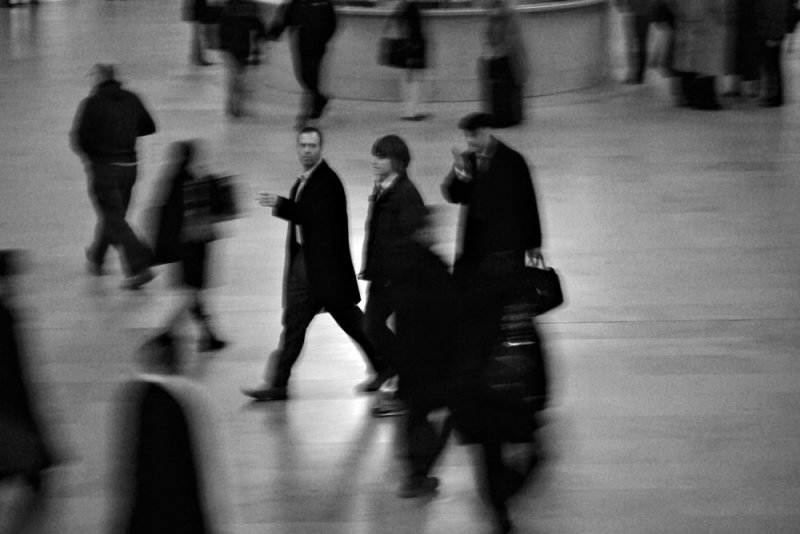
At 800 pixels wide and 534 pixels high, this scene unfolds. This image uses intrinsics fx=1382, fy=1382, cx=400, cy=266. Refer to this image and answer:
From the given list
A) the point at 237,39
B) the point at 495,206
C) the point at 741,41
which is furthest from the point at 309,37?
the point at 495,206

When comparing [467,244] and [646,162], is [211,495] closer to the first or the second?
[467,244]

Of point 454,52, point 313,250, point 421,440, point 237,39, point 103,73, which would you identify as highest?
point 103,73

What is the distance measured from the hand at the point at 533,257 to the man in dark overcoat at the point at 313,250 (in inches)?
43.2

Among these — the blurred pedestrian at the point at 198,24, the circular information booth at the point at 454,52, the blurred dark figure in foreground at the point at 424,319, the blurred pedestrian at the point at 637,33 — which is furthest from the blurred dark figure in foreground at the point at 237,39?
the blurred dark figure in foreground at the point at 424,319

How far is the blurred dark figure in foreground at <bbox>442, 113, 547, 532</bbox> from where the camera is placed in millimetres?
6426

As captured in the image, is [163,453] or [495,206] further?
[495,206]

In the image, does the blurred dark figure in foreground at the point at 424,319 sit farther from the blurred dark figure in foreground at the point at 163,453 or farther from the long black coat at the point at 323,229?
the long black coat at the point at 323,229

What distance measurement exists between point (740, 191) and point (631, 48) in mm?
5549

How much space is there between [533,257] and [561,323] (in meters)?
2.06

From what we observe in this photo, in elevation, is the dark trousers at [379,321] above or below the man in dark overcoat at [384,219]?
below

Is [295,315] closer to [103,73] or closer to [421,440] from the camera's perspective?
[421,440]

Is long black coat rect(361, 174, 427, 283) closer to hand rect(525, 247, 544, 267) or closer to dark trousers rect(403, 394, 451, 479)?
hand rect(525, 247, 544, 267)

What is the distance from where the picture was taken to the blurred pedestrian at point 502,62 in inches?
603

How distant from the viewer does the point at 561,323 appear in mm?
9703
